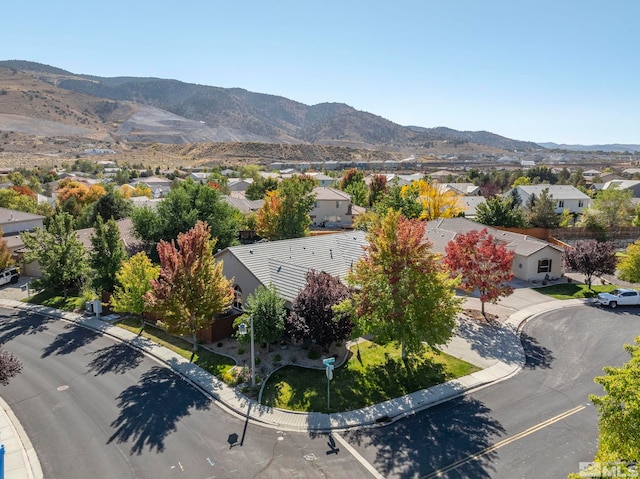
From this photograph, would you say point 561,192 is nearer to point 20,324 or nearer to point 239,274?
point 239,274

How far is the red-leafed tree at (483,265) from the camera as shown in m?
30.0

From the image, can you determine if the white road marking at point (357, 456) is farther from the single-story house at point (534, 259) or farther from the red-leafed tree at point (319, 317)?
the single-story house at point (534, 259)

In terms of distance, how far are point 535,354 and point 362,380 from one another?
11.8 metres

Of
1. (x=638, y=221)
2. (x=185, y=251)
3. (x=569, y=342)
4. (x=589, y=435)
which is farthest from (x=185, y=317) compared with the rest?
(x=638, y=221)

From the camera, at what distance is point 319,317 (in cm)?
2314

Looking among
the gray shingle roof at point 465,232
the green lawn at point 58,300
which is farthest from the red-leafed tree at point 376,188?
the green lawn at point 58,300

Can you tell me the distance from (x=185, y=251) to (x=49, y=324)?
607 inches

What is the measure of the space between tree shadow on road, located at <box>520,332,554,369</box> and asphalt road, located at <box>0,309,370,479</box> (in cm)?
1416

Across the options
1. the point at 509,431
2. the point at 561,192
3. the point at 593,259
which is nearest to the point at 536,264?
the point at 593,259

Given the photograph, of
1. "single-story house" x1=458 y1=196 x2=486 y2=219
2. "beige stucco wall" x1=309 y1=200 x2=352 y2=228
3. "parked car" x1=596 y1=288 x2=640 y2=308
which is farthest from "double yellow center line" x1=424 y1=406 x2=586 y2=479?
"single-story house" x1=458 y1=196 x2=486 y2=219

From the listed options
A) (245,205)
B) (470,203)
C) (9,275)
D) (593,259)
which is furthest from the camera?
(470,203)

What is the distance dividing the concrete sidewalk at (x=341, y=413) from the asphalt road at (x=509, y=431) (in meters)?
0.63

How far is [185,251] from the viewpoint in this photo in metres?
24.2

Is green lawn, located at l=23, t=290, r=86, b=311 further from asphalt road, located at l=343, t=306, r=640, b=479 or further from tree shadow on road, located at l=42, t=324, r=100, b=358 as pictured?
asphalt road, located at l=343, t=306, r=640, b=479
